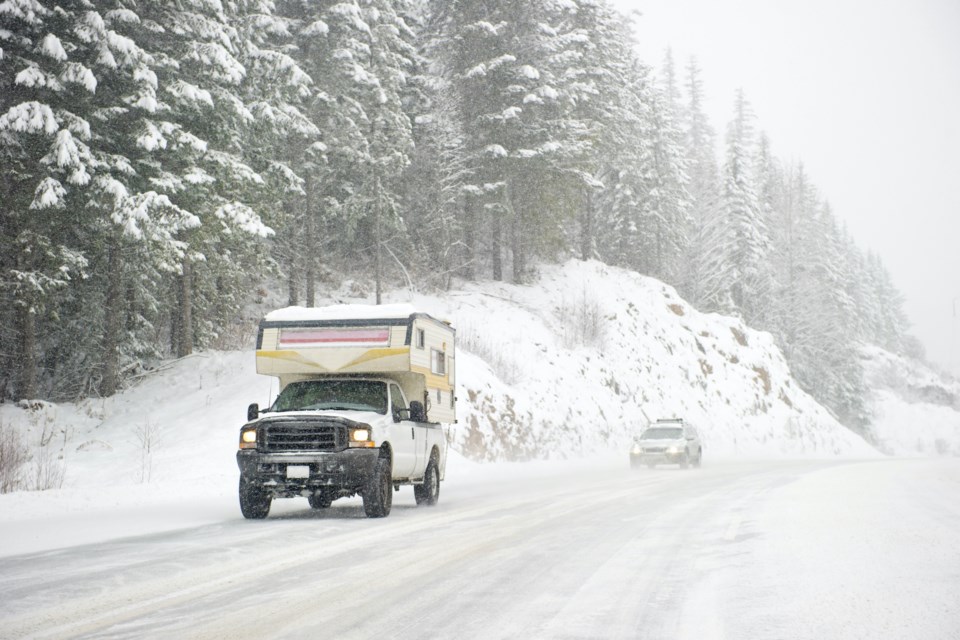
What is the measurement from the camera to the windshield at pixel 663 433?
31.5 meters

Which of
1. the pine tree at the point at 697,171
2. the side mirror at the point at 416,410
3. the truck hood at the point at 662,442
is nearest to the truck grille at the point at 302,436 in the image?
the side mirror at the point at 416,410

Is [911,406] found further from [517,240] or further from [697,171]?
[517,240]

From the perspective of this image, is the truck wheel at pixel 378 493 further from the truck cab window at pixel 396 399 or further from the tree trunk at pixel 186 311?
the tree trunk at pixel 186 311

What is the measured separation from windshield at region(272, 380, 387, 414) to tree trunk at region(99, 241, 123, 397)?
37.9ft

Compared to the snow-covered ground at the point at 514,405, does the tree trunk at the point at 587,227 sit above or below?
above

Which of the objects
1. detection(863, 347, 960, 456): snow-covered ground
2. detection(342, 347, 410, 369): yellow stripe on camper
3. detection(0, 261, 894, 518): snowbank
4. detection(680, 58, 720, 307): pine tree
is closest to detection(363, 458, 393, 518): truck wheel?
detection(342, 347, 410, 369): yellow stripe on camper

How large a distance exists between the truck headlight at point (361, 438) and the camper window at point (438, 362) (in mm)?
3399

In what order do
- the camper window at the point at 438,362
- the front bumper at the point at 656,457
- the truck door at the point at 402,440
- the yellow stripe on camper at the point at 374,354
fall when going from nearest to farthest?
the truck door at the point at 402,440 → the yellow stripe on camper at the point at 374,354 → the camper window at the point at 438,362 → the front bumper at the point at 656,457

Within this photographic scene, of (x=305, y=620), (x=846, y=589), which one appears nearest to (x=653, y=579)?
(x=846, y=589)

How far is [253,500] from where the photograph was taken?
13820mm

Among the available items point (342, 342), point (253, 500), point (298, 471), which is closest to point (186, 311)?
point (342, 342)

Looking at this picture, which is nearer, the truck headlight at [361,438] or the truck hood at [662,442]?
the truck headlight at [361,438]

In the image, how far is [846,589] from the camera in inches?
308

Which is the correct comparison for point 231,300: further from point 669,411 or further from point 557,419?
point 669,411
